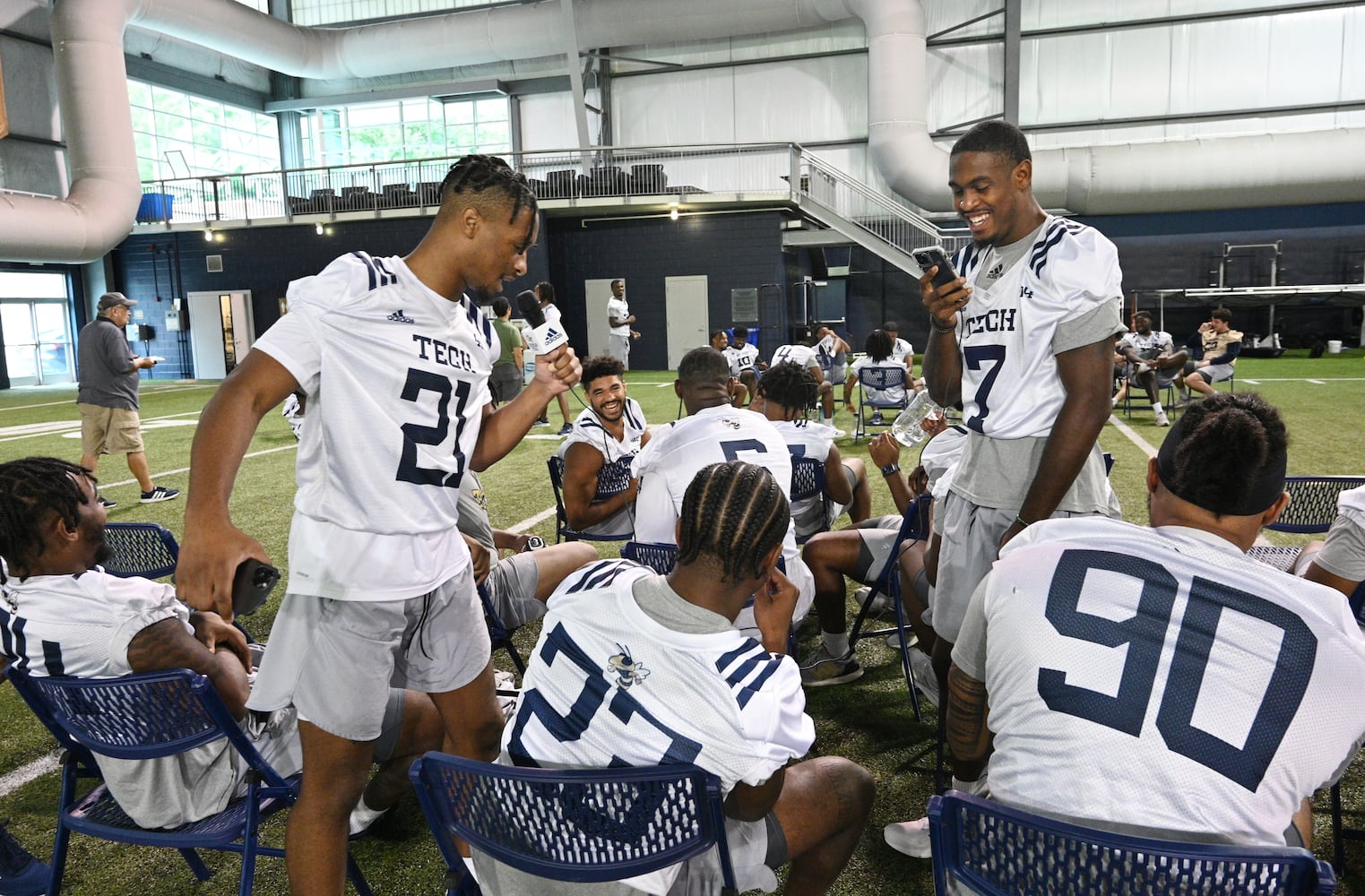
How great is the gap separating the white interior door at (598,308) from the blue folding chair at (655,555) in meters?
17.7

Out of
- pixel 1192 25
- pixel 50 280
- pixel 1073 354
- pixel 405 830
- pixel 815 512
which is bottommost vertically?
pixel 405 830

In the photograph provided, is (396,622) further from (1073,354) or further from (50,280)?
(50,280)

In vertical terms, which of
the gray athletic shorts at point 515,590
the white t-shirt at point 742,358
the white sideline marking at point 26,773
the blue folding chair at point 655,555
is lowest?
the white sideline marking at point 26,773

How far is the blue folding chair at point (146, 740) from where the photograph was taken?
72.7 inches

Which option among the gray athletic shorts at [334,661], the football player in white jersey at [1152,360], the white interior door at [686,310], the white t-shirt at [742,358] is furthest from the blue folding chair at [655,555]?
the white interior door at [686,310]

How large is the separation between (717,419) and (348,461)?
161cm

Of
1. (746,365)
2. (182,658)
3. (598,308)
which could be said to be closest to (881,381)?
(746,365)

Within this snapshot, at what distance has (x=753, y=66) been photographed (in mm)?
23078

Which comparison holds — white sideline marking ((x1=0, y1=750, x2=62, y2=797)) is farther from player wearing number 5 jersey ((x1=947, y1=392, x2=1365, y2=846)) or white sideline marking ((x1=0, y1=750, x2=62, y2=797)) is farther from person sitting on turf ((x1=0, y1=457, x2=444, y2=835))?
player wearing number 5 jersey ((x1=947, y1=392, x2=1365, y2=846))

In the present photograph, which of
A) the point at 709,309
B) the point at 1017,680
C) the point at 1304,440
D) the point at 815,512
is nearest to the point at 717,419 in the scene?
the point at 815,512

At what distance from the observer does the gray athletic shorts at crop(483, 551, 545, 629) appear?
11.2ft

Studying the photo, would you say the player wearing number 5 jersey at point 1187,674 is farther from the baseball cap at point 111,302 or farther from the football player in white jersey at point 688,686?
the baseball cap at point 111,302

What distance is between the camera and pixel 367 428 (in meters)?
1.90

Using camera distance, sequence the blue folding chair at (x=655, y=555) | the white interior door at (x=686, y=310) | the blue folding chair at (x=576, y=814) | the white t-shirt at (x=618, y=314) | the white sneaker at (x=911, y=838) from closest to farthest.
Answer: the blue folding chair at (x=576, y=814) < the white sneaker at (x=911, y=838) < the blue folding chair at (x=655, y=555) < the white t-shirt at (x=618, y=314) < the white interior door at (x=686, y=310)
